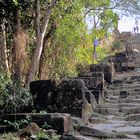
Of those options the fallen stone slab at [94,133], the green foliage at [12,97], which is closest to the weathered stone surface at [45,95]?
the green foliage at [12,97]

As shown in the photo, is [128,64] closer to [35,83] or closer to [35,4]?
[35,4]

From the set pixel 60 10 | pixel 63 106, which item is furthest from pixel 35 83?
pixel 60 10

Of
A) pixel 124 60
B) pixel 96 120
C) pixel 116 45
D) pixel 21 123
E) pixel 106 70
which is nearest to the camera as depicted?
pixel 21 123

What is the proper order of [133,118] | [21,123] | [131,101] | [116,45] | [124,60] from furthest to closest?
1. [116,45]
2. [124,60]
3. [131,101]
4. [133,118]
5. [21,123]

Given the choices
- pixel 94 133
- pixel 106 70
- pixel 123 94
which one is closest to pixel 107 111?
pixel 123 94

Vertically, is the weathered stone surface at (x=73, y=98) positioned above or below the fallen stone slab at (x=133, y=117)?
above

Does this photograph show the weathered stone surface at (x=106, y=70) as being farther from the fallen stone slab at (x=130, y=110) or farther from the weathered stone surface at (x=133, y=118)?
the weathered stone surface at (x=133, y=118)

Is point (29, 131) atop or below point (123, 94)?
below

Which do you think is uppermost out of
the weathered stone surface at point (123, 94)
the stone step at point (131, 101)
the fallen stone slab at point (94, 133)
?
the weathered stone surface at point (123, 94)

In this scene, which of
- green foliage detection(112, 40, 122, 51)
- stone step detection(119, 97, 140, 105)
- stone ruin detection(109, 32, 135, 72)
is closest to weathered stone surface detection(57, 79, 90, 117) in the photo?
stone step detection(119, 97, 140, 105)

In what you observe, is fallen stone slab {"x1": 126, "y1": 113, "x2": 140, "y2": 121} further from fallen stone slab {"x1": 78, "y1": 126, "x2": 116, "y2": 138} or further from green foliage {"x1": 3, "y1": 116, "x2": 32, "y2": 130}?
green foliage {"x1": 3, "y1": 116, "x2": 32, "y2": 130}

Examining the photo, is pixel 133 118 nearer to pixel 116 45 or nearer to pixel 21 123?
pixel 21 123

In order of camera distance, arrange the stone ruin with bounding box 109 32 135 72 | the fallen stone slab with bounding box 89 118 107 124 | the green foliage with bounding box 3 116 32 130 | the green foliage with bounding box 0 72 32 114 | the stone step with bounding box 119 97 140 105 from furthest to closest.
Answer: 1. the stone ruin with bounding box 109 32 135 72
2. the stone step with bounding box 119 97 140 105
3. the fallen stone slab with bounding box 89 118 107 124
4. the green foliage with bounding box 0 72 32 114
5. the green foliage with bounding box 3 116 32 130

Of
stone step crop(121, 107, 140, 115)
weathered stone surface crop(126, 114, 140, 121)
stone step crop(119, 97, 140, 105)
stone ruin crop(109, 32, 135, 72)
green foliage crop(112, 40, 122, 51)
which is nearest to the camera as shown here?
weathered stone surface crop(126, 114, 140, 121)
